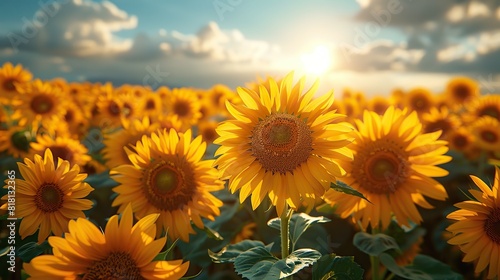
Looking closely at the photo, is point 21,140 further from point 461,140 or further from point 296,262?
point 461,140

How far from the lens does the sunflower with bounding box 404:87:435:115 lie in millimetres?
8312

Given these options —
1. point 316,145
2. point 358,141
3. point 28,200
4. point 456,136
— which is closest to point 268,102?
point 316,145

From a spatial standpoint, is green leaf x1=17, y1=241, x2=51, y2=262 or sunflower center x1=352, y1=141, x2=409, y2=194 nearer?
green leaf x1=17, y1=241, x2=51, y2=262

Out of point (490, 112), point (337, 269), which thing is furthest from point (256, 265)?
point (490, 112)

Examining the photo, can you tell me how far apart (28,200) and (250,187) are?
113cm

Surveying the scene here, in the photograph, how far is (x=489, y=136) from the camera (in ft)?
19.0

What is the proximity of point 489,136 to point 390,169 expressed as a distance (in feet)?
11.7

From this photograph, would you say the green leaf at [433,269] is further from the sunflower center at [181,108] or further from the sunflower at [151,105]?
the sunflower at [151,105]

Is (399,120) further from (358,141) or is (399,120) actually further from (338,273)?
(338,273)

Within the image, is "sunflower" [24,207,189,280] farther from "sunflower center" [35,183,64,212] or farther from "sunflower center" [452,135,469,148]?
"sunflower center" [452,135,469,148]

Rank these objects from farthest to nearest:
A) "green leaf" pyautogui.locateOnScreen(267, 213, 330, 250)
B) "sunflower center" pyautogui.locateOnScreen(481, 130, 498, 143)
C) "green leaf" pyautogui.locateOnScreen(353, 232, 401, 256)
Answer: "sunflower center" pyautogui.locateOnScreen(481, 130, 498, 143) → "green leaf" pyautogui.locateOnScreen(353, 232, 401, 256) → "green leaf" pyautogui.locateOnScreen(267, 213, 330, 250)

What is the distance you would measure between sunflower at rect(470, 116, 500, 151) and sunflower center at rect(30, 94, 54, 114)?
5217 millimetres

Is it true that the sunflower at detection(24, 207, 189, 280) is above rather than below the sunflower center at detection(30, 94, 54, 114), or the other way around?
below

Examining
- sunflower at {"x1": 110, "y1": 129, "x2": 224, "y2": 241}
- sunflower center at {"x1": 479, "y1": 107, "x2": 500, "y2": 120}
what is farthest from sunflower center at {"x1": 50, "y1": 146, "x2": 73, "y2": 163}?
sunflower center at {"x1": 479, "y1": 107, "x2": 500, "y2": 120}
